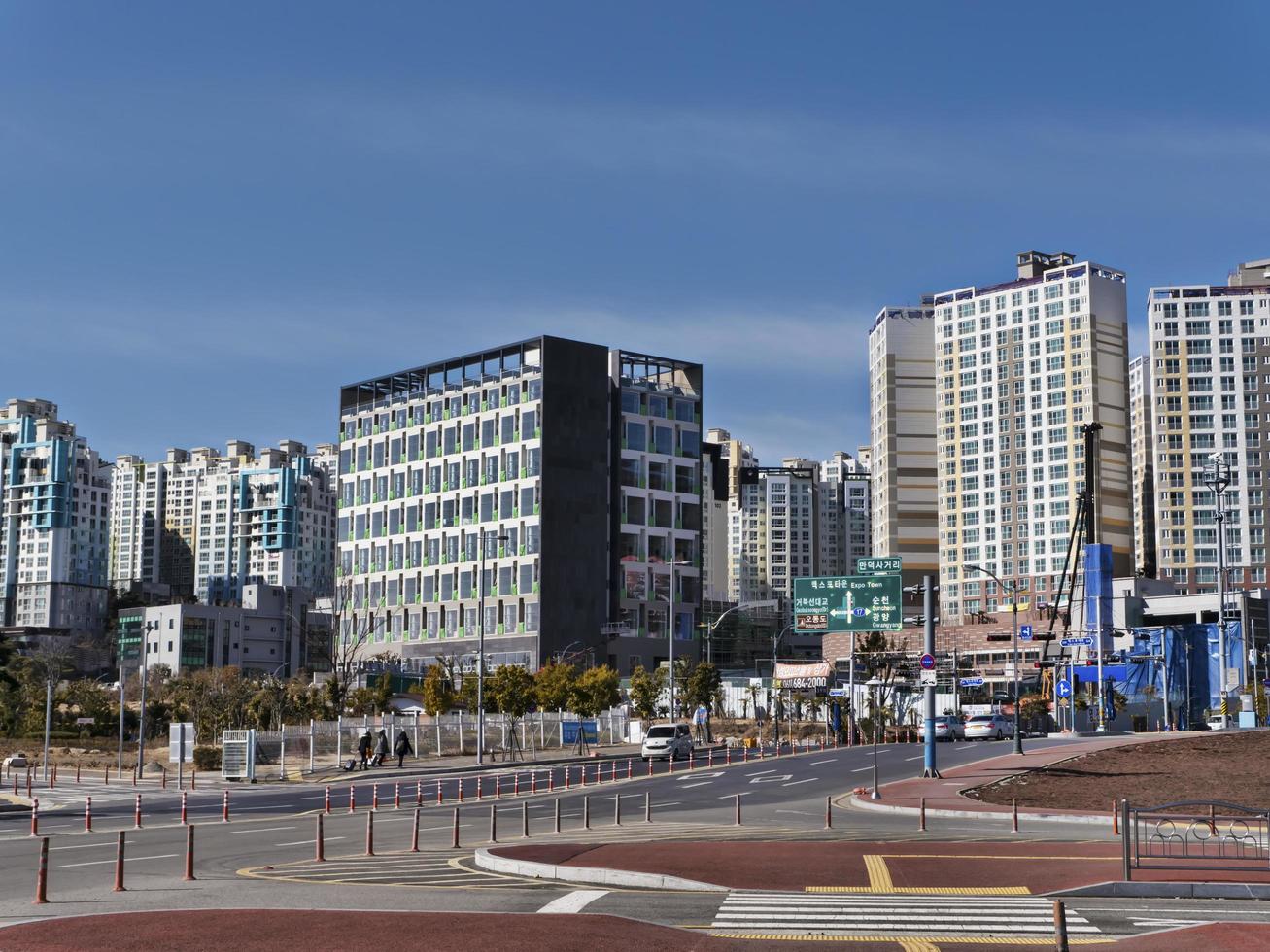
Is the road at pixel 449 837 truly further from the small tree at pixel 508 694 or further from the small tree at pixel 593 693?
the small tree at pixel 593 693

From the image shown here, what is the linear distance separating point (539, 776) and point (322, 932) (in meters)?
42.8

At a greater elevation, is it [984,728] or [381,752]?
[984,728]

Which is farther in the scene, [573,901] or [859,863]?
[859,863]

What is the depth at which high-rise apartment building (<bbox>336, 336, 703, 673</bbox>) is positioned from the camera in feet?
423

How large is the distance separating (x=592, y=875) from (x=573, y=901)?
2.75 metres

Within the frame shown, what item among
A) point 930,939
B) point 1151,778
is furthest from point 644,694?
point 930,939

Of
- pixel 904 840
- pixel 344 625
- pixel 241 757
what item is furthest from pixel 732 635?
pixel 904 840

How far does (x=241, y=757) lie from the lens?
6206 centimetres

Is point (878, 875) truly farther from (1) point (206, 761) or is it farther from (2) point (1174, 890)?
(1) point (206, 761)

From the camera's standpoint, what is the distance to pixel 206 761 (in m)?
71.6

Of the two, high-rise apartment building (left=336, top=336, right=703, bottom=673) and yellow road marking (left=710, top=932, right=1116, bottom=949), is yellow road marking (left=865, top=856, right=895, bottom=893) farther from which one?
high-rise apartment building (left=336, top=336, right=703, bottom=673)

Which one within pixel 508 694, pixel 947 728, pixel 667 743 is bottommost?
pixel 947 728

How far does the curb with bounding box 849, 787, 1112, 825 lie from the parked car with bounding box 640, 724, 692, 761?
89.3 ft

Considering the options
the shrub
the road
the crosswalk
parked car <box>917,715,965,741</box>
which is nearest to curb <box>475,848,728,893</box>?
the road
